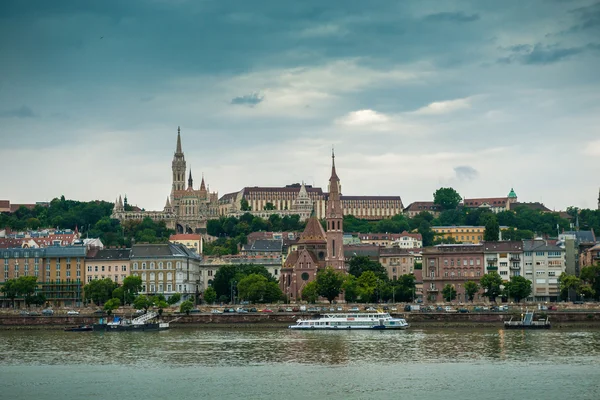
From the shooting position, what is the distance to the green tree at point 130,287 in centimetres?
13450

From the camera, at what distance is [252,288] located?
450 ft

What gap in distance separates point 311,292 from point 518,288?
77.8 feet

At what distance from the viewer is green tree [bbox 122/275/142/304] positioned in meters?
134

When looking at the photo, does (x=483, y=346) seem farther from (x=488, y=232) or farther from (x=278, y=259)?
(x=278, y=259)

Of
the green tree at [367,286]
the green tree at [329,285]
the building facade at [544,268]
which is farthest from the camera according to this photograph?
the building facade at [544,268]

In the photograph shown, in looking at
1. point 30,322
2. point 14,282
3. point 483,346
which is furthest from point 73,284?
point 483,346

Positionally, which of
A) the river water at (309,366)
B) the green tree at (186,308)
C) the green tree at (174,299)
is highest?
the green tree at (174,299)

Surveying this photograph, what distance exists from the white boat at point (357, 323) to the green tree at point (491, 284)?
69.8 ft

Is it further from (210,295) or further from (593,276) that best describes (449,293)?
(210,295)

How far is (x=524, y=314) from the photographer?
11319 cm

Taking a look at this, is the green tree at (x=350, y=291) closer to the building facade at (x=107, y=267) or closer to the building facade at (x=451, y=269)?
the building facade at (x=451, y=269)

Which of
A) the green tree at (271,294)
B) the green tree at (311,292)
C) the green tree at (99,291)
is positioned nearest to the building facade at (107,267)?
the green tree at (99,291)

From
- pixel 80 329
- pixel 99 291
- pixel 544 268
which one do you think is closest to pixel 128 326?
pixel 80 329

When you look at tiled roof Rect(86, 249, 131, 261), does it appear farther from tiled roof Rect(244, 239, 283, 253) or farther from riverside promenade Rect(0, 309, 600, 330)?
tiled roof Rect(244, 239, 283, 253)
